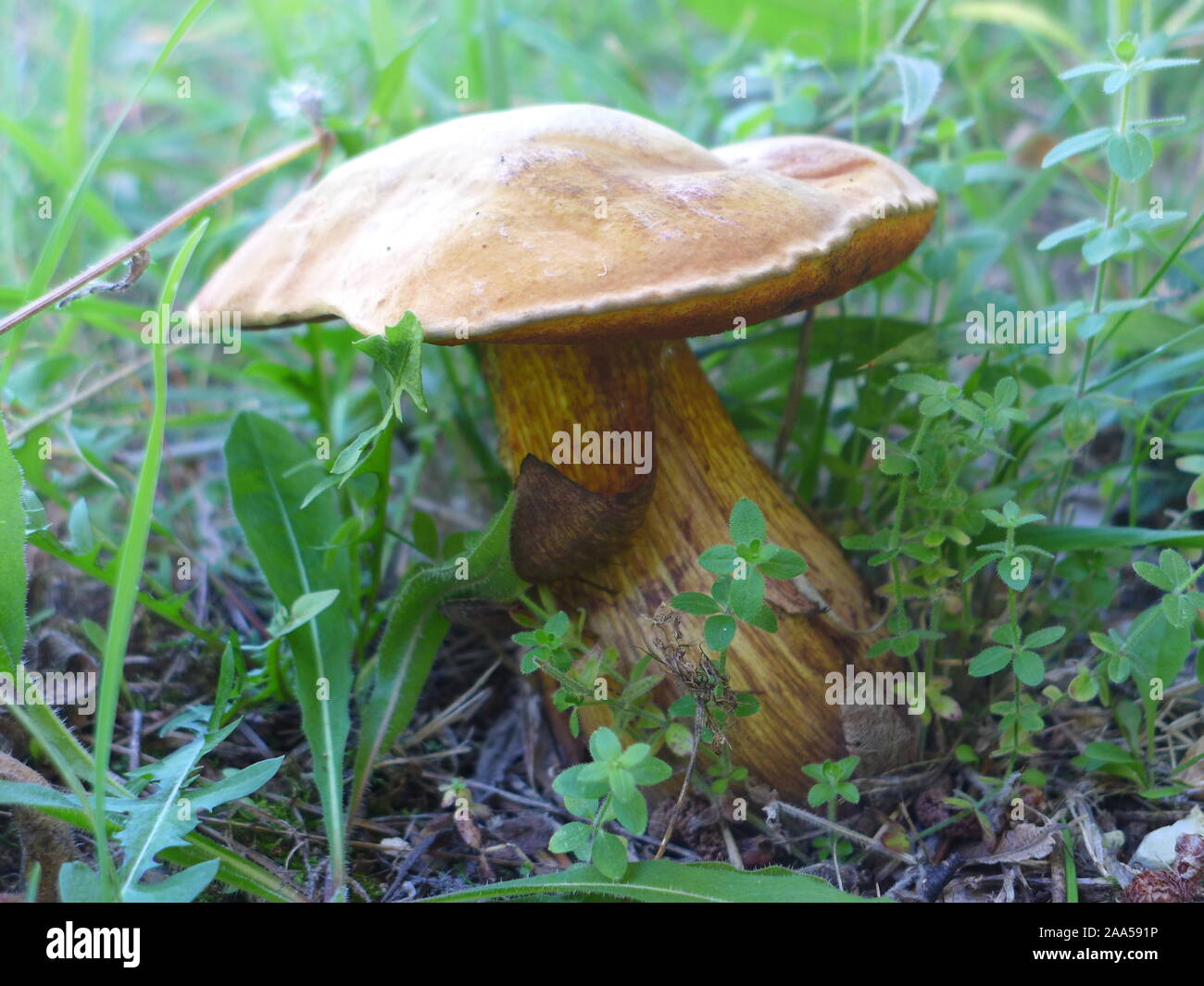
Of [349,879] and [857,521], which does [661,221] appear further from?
[349,879]

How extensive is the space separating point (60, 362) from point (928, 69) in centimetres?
184

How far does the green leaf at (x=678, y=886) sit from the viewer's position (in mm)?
1188

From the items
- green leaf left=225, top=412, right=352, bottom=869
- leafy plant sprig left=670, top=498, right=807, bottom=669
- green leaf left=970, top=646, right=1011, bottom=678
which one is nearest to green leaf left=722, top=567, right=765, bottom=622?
leafy plant sprig left=670, top=498, right=807, bottom=669

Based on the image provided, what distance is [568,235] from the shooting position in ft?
3.77

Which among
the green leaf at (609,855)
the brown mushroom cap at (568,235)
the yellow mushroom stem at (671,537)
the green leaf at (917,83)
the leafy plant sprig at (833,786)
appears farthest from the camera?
the green leaf at (917,83)

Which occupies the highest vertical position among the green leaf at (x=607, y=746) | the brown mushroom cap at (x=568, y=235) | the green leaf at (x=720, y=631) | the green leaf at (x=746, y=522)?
the brown mushroom cap at (x=568, y=235)

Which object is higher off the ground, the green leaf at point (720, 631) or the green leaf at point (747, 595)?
the green leaf at point (747, 595)

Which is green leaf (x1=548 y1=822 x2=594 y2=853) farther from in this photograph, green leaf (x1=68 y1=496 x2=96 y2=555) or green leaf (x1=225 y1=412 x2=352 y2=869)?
green leaf (x1=68 y1=496 x2=96 y2=555)

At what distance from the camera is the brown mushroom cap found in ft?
3.59

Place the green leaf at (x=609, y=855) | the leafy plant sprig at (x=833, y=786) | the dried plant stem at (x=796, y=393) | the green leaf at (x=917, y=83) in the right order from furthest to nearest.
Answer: the dried plant stem at (x=796, y=393) → the green leaf at (x=917, y=83) → the leafy plant sprig at (x=833, y=786) → the green leaf at (x=609, y=855)

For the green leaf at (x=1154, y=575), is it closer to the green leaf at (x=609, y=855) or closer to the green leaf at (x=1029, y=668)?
the green leaf at (x=1029, y=668)

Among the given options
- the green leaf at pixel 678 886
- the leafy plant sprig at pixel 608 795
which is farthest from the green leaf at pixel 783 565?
the green leaf at pixel 678 886

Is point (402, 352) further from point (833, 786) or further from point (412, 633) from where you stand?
point (833, 786)

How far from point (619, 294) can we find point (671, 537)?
1.72ft
